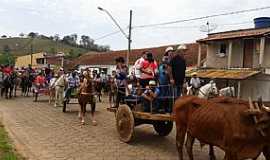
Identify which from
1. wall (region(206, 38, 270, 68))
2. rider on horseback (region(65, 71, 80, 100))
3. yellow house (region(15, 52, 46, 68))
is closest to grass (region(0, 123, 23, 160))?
rider on horseback (region(65, 71, 80, 100))

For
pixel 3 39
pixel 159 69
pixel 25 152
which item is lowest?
pixel 25 152

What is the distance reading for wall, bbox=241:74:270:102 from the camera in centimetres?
2903

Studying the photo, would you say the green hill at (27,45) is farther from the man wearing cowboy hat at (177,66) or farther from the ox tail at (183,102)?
the ox tail at (183,102)

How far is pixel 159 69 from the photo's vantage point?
1137cm

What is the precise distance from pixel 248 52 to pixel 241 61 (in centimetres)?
88

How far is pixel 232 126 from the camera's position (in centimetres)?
729

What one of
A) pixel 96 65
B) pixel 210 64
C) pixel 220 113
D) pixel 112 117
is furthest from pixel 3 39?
pixel 220 113

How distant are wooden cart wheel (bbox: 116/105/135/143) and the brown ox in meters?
2.64

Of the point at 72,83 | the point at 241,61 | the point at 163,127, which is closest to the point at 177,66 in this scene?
the point at 163,127

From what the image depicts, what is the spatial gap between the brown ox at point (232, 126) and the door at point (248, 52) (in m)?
23.7

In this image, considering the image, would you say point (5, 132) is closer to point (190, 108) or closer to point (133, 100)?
point (133, 100)

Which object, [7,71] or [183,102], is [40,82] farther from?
[183,102]

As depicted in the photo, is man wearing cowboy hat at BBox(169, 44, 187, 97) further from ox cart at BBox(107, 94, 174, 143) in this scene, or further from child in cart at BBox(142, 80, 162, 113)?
ox cart at BBox(107, 94, 174, 143)

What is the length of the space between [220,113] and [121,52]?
4468 cm
